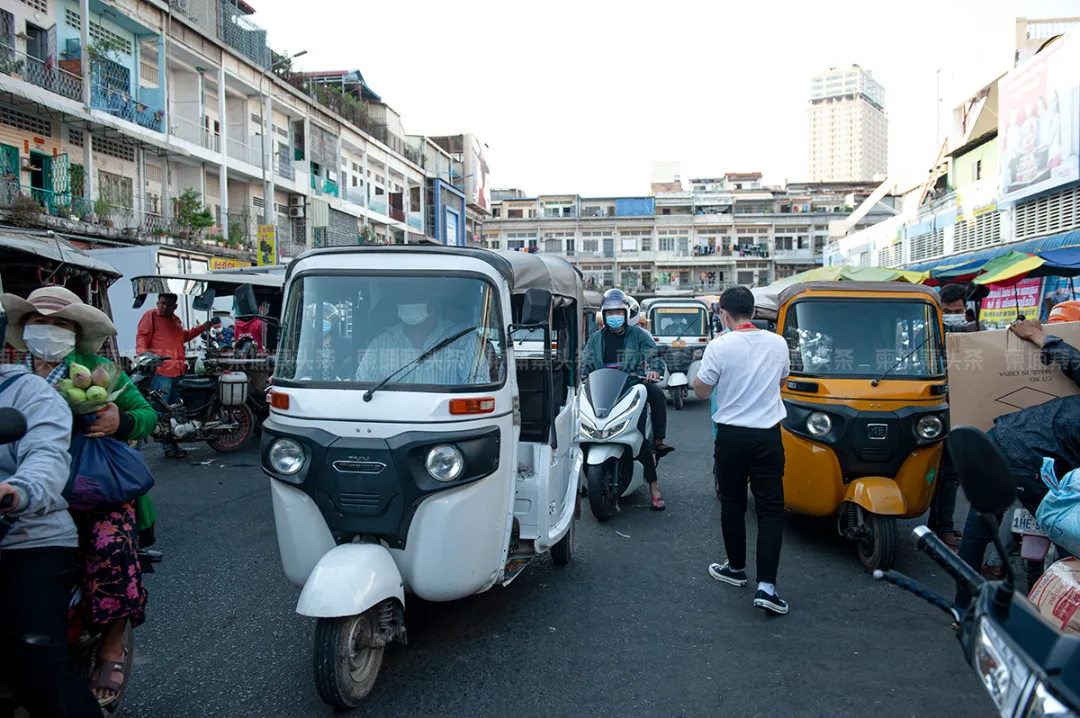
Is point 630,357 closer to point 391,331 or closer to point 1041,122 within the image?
point 391,331

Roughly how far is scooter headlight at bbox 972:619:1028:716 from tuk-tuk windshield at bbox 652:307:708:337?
48.8ft

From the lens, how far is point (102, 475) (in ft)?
8.98

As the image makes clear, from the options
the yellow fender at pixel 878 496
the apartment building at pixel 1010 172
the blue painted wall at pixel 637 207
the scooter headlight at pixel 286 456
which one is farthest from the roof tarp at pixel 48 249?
the blue painted wall at pixel 637 207

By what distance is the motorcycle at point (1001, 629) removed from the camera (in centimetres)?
138

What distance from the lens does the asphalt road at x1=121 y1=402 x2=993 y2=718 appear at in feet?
10.6

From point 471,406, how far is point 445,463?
0.95 ft

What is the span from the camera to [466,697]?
3.27 meters

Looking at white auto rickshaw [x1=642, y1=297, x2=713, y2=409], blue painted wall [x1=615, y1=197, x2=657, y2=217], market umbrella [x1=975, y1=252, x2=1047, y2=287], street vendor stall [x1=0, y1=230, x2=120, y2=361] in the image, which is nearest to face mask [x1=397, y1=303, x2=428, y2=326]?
street vendor stall [x1=0, y1=230, x2=120, y2=361]

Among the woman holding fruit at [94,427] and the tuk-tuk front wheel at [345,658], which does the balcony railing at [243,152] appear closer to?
the woman holding fruit at [94,427]

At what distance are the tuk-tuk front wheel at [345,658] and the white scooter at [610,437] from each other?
3.10 metres

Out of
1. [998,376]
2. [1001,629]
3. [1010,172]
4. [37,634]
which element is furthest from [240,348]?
[1010,172]

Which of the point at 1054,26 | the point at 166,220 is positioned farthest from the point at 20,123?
the point at 1054,26

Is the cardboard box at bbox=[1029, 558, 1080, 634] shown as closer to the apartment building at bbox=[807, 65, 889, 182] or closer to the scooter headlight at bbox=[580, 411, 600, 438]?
the scooter headlight at bbox=[580, 411, 600, 438]

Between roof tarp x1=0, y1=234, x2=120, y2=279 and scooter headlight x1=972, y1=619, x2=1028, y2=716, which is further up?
roof tarp x1=0, y1=234, x2=120, y2=279
